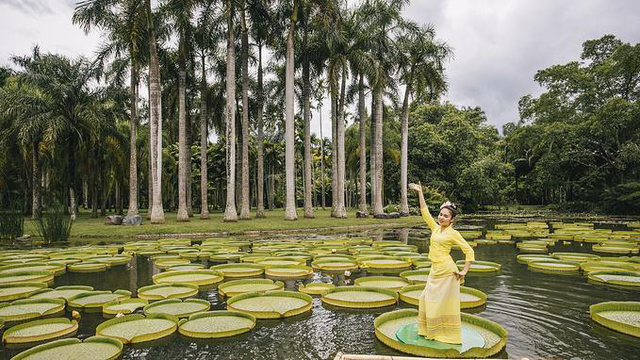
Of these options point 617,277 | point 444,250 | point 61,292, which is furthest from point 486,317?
point 61,292

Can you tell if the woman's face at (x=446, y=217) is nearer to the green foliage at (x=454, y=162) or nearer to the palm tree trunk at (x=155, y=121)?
the palm tree trunk at (x=155, y=121)

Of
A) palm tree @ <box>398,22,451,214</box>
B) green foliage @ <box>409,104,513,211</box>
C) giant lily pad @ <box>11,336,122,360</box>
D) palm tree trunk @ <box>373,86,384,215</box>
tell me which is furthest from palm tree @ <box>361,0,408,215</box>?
giant lily pad @ <box>11,336,122,360</box>

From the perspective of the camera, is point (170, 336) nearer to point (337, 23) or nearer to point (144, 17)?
point (144, 17)

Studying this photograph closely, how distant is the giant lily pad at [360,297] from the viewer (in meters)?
6.93

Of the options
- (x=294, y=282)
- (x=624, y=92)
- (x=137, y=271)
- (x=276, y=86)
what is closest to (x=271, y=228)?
(x=137, y=271)

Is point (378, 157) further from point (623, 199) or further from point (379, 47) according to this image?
point (623, 199)

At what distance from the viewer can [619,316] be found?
19.7 feet

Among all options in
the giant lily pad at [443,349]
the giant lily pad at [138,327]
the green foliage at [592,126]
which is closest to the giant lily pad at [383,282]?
the giant lily pad at [443,349]

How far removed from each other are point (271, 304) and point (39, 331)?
3.67 metres

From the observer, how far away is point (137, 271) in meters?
10.5

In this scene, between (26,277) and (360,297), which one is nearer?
(360,297)

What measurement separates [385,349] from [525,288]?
5202 millimetres

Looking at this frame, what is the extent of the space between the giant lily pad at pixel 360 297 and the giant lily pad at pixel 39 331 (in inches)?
173

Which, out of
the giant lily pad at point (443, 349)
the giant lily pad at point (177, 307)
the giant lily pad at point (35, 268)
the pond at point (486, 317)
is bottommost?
the pond at point (486, 317)
